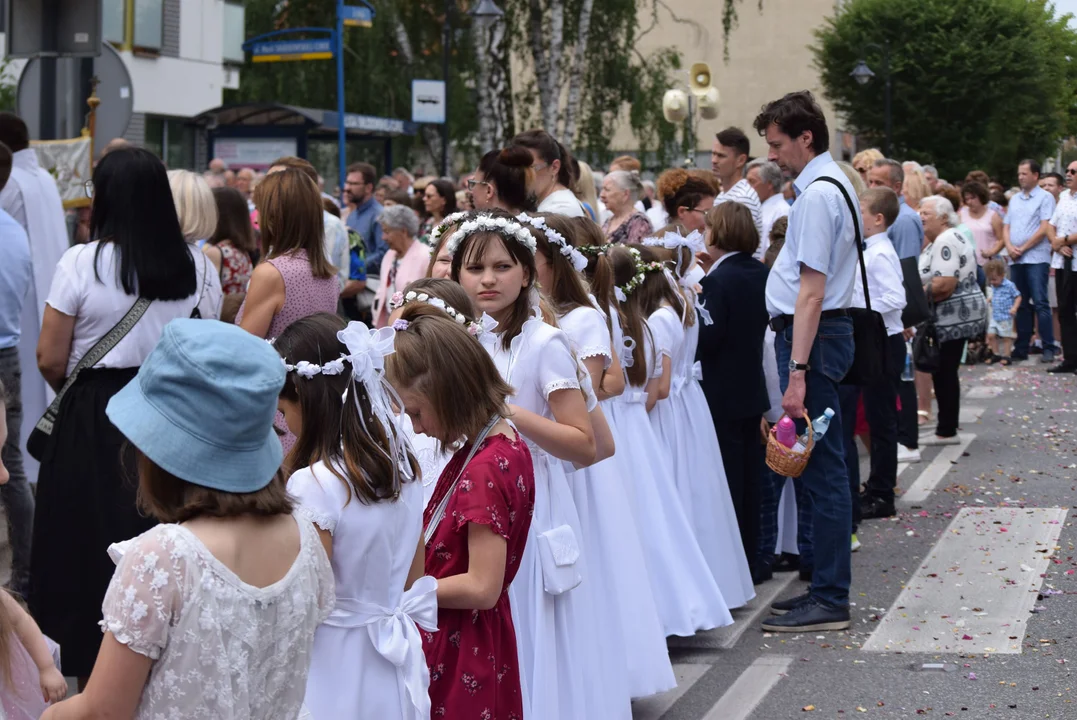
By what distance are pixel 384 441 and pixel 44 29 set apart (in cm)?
523

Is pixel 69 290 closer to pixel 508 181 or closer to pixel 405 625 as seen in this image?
pixel 508 181

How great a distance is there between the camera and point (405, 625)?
3.19 metres

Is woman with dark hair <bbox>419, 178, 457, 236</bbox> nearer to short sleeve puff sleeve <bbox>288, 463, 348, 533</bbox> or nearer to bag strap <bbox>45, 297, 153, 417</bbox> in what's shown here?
bag strap <bbox>45, 297, 153, 417</bbox>

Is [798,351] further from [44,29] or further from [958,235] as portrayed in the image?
[958,235]

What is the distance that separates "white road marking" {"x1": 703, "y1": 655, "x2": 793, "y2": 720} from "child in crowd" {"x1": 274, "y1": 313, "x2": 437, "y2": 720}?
257cm

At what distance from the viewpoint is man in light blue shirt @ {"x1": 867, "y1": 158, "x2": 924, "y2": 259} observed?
10539 millimetres

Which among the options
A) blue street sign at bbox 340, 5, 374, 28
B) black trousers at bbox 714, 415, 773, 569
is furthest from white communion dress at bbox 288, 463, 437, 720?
blue street sign at bbox 340, 5, 374, 28

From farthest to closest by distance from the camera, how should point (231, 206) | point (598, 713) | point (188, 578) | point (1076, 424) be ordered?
point (1076, 424) < point (231, 206) < point (598, 713) < point (188, 578)

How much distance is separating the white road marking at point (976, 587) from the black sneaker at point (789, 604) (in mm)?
367

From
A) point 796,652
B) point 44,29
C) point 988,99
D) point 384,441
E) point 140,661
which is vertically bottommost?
point 796,652

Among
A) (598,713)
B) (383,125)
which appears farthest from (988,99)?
(598,713)

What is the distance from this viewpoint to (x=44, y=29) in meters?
7.51

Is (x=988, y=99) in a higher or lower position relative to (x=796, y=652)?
higher

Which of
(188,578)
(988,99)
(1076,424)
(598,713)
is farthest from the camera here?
(988,99)
